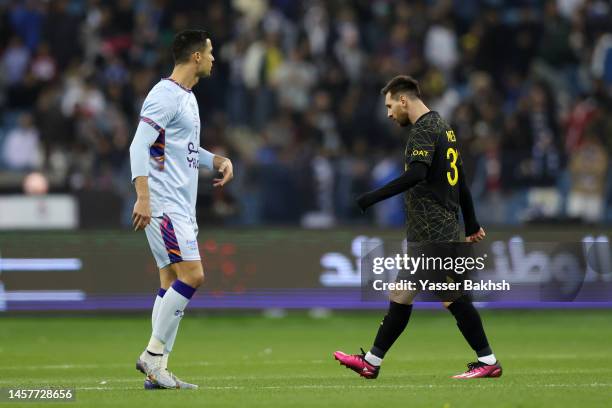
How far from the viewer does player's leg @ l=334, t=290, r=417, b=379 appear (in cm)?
1039

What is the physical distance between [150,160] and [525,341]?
6.61 m

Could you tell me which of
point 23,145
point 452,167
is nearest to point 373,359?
point 452,167

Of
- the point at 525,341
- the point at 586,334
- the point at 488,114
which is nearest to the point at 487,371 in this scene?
the point at 525,341

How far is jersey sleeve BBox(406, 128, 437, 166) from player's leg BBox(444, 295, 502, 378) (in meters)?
1.14

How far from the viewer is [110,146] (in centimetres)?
2091

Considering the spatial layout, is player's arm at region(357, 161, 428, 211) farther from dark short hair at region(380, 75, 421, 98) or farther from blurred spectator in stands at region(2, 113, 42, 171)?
blurred spectator in stands at region(2, 113, 42, 171)

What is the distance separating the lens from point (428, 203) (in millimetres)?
10266

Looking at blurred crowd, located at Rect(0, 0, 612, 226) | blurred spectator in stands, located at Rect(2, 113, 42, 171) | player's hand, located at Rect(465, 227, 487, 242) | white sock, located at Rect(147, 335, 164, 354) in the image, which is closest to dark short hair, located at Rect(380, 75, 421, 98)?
player's hand, located at Rect(465, 227, 487, 242)

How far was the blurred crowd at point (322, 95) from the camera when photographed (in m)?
19.6

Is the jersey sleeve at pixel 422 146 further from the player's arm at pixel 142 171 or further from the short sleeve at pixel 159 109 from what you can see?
the player's arm at pixel 142 171

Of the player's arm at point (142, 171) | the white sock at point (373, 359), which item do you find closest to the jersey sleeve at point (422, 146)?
the white sock at point (373, 359)

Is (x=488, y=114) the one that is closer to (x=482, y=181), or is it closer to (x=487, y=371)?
(x=482, y=181)

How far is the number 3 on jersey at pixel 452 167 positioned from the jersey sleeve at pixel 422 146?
16cm

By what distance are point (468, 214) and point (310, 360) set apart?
10.1ft
